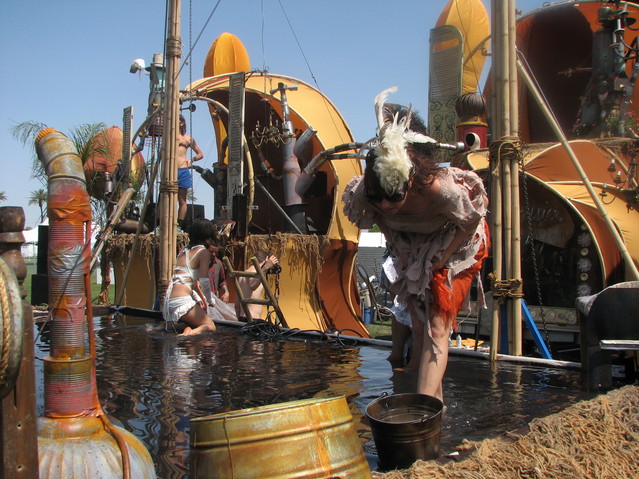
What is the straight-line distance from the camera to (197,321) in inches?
238

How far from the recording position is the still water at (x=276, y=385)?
8.91ft

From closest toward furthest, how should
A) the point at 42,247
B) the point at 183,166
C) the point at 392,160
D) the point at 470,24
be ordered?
the point at 392,160 < the point at 42,247 < the point at 183,166 < the point at 470,24

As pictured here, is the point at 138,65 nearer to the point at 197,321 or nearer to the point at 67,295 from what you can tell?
the point at 197,321

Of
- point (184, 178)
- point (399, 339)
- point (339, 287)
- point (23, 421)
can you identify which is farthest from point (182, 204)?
point (23, 421)

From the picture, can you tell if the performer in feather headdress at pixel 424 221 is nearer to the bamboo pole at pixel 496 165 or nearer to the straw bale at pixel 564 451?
the straw bale at pixel 564 451

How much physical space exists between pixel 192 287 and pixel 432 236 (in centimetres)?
351

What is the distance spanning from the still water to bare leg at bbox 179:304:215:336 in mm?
656

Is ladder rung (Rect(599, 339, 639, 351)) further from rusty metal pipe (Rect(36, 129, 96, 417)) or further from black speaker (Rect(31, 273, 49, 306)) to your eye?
black speaker (Rect(31, 273, 49, 306))

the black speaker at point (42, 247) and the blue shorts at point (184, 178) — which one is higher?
the blue shorts at point (184, 178)

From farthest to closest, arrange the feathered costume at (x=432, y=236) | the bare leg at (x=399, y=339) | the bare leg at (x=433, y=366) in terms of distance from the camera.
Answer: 1. the bare leg at (x=399, y=339)
2. the feathered costume at (x=432, y=236)
3. the bare leg at (x=433, y=366)

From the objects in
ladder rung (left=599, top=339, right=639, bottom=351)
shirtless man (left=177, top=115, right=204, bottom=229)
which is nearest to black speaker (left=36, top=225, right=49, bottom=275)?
shirtless man (left=177, top=115, right=204, bottom=229)

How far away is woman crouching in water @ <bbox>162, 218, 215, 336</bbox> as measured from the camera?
5957 mm

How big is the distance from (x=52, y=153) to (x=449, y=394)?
94.6 inches

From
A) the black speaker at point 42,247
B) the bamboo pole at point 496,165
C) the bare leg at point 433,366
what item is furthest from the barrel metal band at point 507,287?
the black speaker at point 42,247
